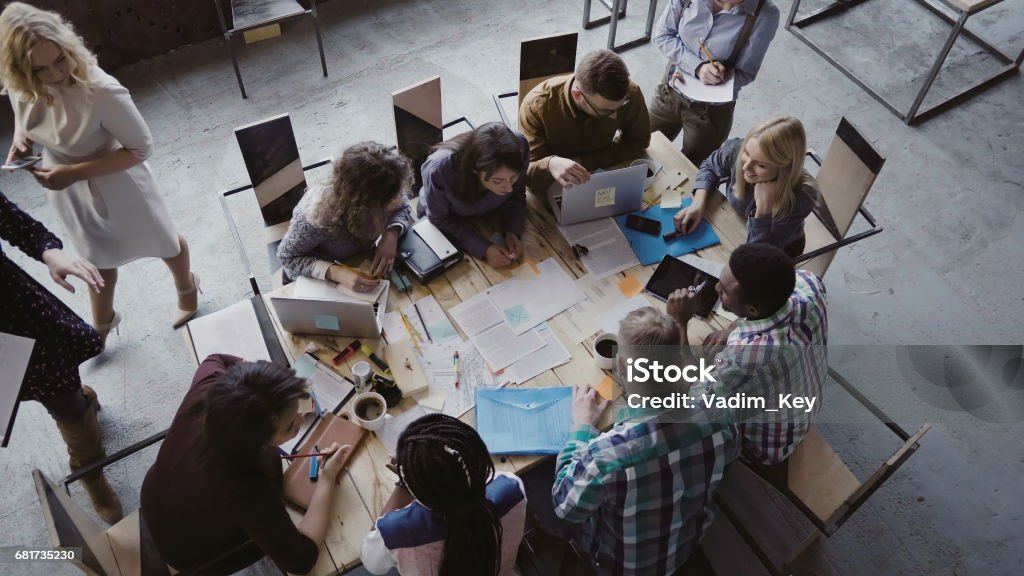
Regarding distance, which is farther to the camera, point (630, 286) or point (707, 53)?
point (707, 53)

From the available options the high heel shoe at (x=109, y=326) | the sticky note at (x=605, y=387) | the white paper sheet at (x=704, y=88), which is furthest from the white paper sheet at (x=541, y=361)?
the high heel shoe at (x=109, y=326)

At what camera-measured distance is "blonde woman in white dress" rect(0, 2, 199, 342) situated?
8.05ft

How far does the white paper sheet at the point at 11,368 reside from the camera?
2.21 meters

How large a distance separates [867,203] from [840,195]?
1.28 m

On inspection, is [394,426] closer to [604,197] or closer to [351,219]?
[351,219]

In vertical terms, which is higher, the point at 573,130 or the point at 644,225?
the point at 573,130

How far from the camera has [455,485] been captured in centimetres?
183

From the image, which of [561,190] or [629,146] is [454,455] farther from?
[629,146]

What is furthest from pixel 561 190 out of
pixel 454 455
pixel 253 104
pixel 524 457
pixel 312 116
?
pixel 253 104

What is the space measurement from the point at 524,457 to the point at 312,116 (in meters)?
3.04

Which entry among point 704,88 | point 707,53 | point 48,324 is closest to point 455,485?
point 48,324

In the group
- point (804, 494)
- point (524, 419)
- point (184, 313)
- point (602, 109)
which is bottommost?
point (184, 313)

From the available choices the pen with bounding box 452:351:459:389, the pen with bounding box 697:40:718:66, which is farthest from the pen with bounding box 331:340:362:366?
the pen with bounding box 697:40:718:66

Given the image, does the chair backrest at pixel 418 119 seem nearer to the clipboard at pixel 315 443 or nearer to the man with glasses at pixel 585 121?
the man with glasses at pixel 585 121
